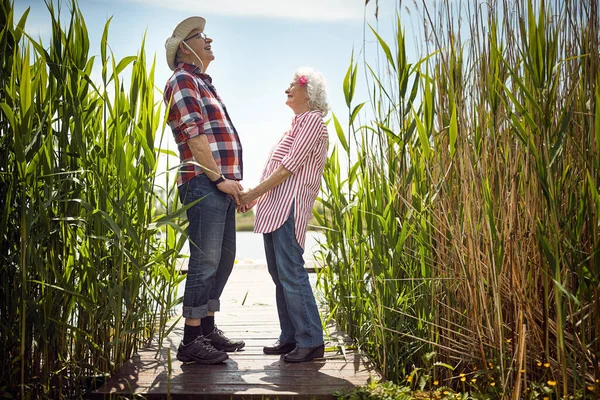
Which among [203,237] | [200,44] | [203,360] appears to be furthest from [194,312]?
[200,44]

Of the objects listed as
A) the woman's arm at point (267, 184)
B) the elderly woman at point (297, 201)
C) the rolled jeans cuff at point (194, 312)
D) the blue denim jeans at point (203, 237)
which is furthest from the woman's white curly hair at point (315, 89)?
the rolled jeans cuff at point (194, 312)

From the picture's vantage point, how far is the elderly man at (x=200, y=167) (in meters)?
2.22

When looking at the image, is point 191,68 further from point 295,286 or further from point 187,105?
point 295,286

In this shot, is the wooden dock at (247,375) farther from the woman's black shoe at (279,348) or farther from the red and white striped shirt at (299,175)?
the red and white striped shirt at (299,175)

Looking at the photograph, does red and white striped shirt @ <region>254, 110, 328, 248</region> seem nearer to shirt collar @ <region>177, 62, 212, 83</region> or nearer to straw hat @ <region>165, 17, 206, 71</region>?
shirt collar @ <region>177, 62, 212, 83</region>

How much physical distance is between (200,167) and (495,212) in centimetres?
109

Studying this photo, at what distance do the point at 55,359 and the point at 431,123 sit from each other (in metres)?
1.50

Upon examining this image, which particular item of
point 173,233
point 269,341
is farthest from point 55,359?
point 269,341

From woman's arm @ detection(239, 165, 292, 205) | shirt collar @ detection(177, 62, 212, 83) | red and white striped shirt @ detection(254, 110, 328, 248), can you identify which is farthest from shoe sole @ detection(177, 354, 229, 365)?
shirt collar @ detection(177, 62, 212, 83)

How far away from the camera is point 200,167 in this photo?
7.36ft

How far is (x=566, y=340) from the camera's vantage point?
1836mm

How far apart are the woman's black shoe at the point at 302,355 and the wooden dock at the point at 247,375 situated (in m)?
0.03

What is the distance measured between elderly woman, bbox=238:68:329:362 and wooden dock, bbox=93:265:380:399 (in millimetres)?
127

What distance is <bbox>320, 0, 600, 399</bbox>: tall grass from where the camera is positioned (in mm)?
1641
